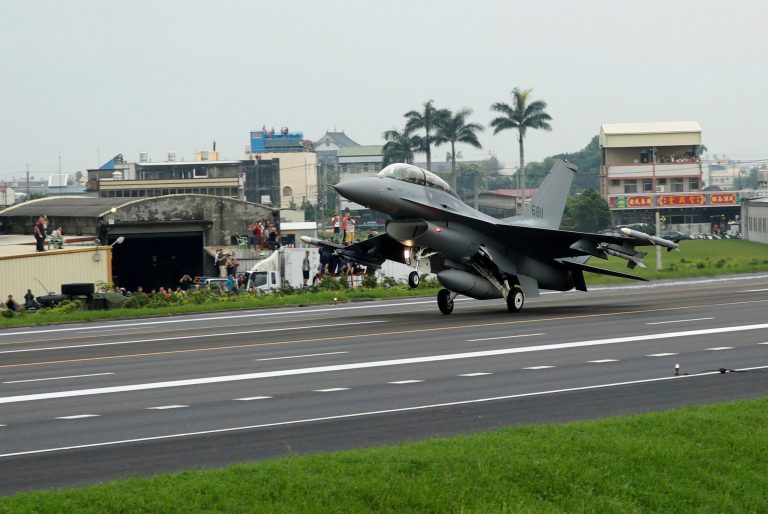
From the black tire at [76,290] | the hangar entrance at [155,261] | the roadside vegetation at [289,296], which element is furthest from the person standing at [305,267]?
the hangar entrance at [155,261]

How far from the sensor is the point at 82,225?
61.2 m

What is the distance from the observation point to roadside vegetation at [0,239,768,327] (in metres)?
39.8

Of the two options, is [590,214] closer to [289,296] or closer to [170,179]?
[170,179]

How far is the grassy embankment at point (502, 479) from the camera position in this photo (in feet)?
37.8

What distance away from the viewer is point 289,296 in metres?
44.6

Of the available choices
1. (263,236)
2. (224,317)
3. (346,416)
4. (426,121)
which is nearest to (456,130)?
(426,121)

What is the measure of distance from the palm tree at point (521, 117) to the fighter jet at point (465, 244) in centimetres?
7448

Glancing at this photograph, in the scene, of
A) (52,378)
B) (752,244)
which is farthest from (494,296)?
(752,244)

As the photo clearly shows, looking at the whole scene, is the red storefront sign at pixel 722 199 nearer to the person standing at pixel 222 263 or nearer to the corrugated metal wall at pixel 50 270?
the person standing at pixel 222 263

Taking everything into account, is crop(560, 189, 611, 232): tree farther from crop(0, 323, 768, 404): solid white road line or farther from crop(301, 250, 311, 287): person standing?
crop(0, 323, 768, 404): solid white road line

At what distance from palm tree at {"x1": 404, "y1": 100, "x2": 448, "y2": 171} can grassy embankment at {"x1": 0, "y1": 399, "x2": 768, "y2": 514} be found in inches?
3749

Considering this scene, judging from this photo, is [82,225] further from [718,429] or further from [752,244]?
[718,429]

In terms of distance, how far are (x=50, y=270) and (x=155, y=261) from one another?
897 inches

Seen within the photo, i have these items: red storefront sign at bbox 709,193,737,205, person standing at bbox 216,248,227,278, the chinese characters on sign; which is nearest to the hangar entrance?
person standing at bbox 216,248,227,278
